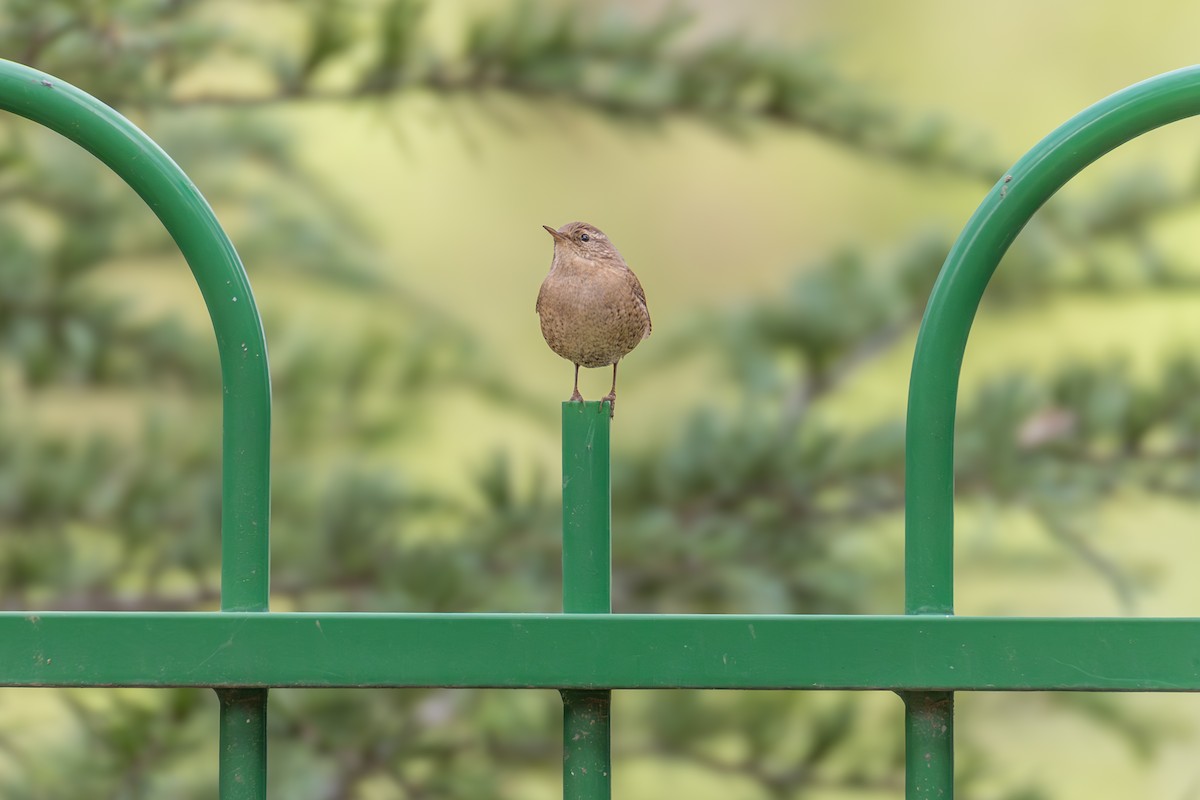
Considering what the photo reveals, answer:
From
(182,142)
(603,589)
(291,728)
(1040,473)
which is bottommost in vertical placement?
(603,589)

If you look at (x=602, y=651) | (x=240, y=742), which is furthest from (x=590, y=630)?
(x=240, y=742)

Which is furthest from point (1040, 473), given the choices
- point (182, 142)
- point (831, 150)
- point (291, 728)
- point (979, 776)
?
point (182, 142)

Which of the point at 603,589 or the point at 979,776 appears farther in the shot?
the point at 979,776

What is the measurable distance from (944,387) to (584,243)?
0.30 m

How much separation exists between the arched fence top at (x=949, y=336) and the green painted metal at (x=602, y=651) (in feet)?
0.11

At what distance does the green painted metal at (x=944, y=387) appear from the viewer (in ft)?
1.99

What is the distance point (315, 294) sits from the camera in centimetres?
214

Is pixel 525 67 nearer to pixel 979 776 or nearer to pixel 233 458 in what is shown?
pixel 979 776

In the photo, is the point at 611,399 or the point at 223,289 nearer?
the point at 223,289

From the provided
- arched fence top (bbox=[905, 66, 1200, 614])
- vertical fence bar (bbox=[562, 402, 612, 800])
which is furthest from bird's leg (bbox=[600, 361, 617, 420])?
arched fence top (bbox=[905, 66, 1200, 614])

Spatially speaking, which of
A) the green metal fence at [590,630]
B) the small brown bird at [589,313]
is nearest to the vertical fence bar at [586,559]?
the green metal fence at [590,630]

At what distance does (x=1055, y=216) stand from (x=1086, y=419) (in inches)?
14.2

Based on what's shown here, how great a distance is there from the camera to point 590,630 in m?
0.60

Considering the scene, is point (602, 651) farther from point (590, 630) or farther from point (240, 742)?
point (240, 742)
